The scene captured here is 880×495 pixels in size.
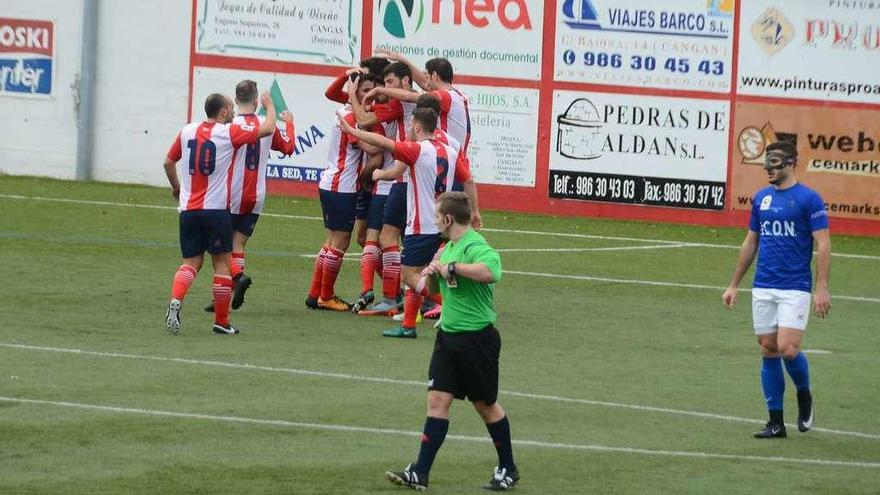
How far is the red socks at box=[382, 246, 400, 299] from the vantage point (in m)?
16.8

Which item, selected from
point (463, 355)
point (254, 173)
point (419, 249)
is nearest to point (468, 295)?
point (463, 355)

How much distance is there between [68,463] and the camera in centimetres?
1008

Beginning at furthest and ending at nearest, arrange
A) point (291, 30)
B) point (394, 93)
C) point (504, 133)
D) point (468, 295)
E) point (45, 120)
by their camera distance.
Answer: point (45, 120)
point (291, 30)
point (504, 133)
point (394, 93)
point (468, 295)

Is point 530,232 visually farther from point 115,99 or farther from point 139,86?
point 115,99

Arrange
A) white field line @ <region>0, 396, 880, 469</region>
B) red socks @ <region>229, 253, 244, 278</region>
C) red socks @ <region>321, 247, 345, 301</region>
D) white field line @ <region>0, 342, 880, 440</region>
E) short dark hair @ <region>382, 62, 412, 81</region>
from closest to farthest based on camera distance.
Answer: white field line @ <region>0, 396, 880, 469</region>, white field line @ <region>0, 342, 880, 440</region>, short dark hair @ <region>382, 62, 412, 81</region>, red socks @ <region>229, 253, 244, 278</region>, red socks @ <region>321, 247, 345, 301</region>

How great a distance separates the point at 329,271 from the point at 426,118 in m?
2.69

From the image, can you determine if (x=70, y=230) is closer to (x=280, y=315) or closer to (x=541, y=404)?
(x=280, y=315)

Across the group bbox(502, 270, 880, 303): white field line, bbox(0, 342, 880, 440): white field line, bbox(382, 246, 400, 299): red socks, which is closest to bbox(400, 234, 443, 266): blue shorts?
bbox(382, 246, 400, 299): red socks

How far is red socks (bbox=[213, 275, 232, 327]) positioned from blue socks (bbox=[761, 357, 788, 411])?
5.04 meters

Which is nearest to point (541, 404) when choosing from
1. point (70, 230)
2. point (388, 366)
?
point (388, 366)

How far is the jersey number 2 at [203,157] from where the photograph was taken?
15.1m

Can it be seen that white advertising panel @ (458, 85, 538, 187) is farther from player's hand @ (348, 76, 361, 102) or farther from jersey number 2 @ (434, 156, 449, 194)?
jersey number 2 @ (434, 156, 449, 194)

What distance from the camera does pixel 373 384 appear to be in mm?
13156

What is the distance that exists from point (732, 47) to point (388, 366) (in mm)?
13489
